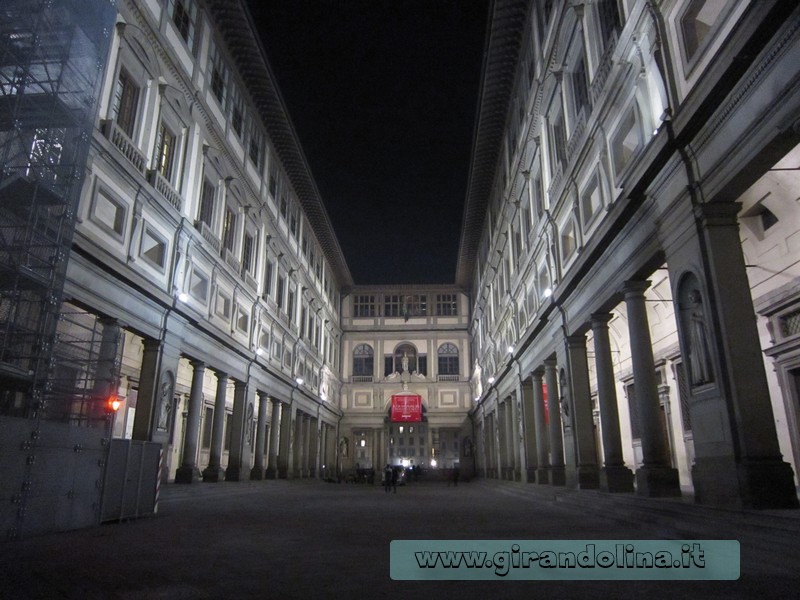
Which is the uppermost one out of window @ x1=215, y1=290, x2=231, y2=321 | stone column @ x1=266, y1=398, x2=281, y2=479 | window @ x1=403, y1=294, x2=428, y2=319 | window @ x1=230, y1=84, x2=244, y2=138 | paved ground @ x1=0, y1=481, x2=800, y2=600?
window @ x1=230, y1=84, x2=244, y2=138

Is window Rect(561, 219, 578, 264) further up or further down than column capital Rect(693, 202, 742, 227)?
further up

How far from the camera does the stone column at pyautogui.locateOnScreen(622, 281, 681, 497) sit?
1162 centimetres

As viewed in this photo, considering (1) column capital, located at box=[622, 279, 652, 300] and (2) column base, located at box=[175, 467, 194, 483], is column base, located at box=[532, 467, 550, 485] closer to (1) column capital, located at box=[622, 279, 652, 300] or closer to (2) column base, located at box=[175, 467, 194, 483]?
(1) column capital, located at box=[622, 279, 652, 300]

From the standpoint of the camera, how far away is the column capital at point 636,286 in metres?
12.8

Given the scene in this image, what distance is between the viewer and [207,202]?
23.5m

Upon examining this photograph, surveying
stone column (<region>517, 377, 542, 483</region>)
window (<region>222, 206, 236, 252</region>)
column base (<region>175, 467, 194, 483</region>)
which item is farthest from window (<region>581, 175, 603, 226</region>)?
column base (<region>175, 467, 194, 483</region>)

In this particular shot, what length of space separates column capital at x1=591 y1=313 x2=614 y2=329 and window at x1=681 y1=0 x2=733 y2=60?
7.14 metres

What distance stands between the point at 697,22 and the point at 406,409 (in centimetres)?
4017

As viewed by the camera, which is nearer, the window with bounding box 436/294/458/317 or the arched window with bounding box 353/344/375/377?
the arched window with bounding box 353/344/375/377

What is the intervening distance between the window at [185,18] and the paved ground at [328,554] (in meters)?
17.1

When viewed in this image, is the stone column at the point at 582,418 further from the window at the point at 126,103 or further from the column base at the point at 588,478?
the window at the point at 126,103

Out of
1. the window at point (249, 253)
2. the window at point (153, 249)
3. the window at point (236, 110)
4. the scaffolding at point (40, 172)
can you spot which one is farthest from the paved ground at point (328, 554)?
the window at point (236, 110)

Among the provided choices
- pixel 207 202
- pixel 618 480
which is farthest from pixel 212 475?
pixel 618 480

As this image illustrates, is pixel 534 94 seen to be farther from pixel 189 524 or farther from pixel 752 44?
pixel 189 524
